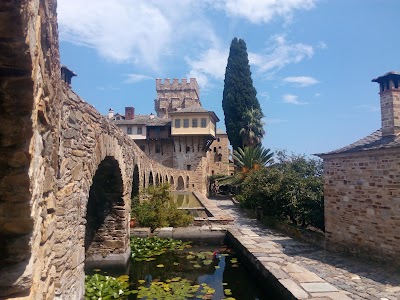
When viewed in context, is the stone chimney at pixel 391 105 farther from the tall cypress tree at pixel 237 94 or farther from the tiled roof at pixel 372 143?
the tall cypress tree at pixel 237 94

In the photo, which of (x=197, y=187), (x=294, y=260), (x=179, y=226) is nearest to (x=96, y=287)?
(x=294, y=260)

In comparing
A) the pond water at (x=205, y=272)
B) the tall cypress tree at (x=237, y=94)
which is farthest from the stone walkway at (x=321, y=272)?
the tall cypress tree at (x=237, y=94)

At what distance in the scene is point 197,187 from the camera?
127ft

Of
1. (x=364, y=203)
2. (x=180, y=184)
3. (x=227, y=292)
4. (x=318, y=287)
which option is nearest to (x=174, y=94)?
(x=180, y=184)

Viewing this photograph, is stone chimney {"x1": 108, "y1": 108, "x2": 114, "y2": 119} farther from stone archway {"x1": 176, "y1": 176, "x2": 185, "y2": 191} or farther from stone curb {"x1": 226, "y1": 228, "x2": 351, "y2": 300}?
stone curb {"x1": 226, "y1": 228, "x2": 351, "y2": 300}

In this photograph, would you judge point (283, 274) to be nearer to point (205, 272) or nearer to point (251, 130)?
point (205, 272)

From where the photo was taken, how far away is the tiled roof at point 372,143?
8.16 m

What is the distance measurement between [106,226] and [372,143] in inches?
315

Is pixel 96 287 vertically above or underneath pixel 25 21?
underneath

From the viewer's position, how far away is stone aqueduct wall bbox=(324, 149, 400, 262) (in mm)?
7812

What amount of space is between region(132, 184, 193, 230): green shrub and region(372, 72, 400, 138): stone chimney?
804 centimetres

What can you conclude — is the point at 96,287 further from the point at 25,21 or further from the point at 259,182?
the point at 259,182

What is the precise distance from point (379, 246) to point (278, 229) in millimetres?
5802

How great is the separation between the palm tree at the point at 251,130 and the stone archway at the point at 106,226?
80.0 feet
